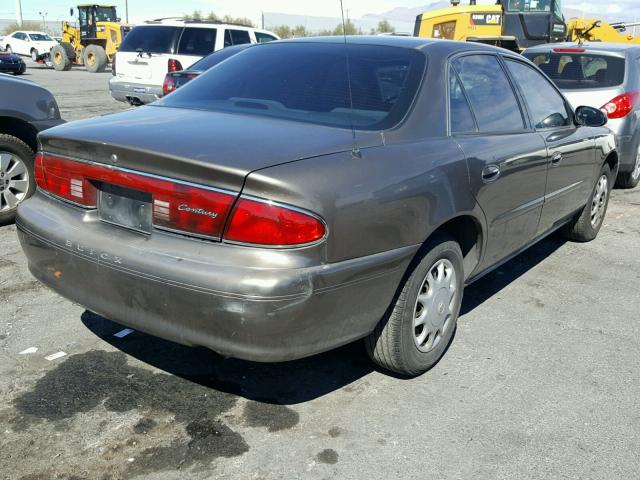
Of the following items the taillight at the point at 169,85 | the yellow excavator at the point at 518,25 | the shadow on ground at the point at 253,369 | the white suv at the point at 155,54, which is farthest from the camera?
the yellow excavator at the point at 518,25

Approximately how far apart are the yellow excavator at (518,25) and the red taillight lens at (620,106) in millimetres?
8464

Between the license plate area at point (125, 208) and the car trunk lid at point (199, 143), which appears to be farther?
the license plate area at point (125, 208)

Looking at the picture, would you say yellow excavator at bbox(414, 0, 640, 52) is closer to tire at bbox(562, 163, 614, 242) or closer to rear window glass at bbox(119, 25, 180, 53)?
rear window glass at bbox(119, 25, 180, 53)

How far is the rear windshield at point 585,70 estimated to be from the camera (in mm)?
7844

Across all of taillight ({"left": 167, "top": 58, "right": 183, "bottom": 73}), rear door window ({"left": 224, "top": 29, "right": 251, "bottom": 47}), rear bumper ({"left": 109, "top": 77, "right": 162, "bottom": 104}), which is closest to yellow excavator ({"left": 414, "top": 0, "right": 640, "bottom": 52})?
rear door window ({"left": 224, "top": 29, "right": 251, "bottom": 47})

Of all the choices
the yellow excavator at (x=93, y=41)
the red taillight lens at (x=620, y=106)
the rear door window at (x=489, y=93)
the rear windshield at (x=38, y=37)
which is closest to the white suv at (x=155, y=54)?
the red taillight lens at (x=620, y=106)

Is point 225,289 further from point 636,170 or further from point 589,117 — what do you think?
point 636,170

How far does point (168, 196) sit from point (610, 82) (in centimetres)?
664

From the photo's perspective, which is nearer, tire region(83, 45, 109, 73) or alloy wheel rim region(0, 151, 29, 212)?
alloy wheel rim region(0, 151, 29, 212)

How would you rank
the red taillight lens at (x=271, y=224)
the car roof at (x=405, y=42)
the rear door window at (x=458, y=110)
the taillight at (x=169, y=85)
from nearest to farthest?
the red taillight lens at (x=271, y=224), the rear door window at (x=458, y=110), the car roof at (x=405, y=42), the taillight at (x=169, y=85)

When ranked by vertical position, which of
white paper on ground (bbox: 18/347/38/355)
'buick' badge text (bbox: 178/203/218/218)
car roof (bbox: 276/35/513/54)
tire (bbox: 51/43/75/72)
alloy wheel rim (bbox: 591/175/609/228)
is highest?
car roof (bbox: 276/35/513/54)

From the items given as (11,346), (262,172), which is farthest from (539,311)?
(11,346)

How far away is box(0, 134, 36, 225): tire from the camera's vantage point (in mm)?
5531

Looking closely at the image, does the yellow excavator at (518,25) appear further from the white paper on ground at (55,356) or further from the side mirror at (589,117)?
the white paper on ground at (55,356)
